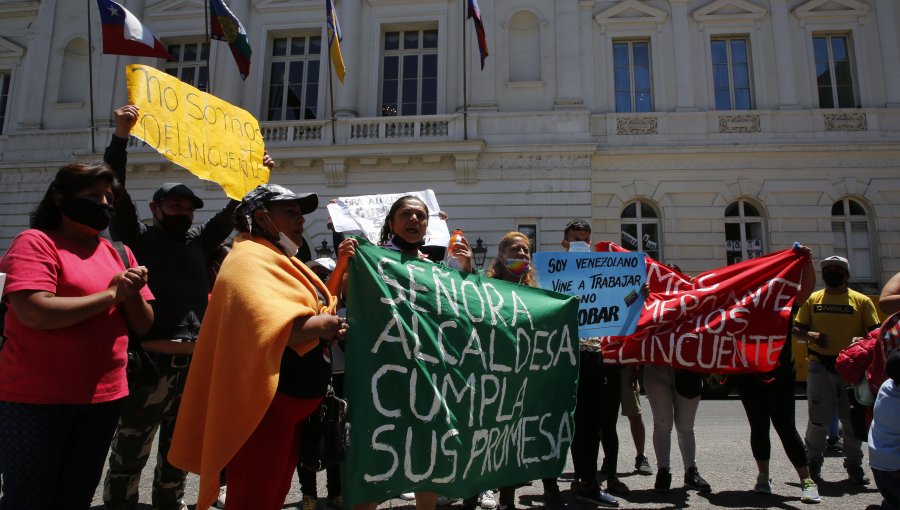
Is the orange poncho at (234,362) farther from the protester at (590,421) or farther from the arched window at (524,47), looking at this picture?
the arched window at (524,47)

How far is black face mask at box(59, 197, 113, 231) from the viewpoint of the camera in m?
2.69

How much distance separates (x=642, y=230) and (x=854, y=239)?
5.69 metres

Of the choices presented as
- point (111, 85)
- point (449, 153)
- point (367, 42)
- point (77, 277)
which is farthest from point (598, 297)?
point (111, 85)

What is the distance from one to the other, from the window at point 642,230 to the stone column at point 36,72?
17.7 m

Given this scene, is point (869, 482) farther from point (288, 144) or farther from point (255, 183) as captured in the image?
point (288, 144)

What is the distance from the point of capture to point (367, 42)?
17.8 m

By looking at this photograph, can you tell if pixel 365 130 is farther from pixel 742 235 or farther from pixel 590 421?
pixel 590 421

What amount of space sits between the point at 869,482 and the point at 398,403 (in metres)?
4.91

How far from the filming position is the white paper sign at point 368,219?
15.8 feet

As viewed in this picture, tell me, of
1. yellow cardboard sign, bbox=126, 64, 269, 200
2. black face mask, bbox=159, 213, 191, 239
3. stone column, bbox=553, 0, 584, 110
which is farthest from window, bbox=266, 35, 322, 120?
black face mask, bbox=159, 213, 191, 239

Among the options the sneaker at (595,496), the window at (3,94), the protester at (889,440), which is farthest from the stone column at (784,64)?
the window at (3,94)

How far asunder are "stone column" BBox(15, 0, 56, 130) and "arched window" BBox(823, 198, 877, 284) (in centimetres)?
2306

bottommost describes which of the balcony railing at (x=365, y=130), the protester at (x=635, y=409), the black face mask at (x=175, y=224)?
the protester at (x=635, y=409)

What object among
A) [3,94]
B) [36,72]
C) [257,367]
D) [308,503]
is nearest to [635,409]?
[308,503]
